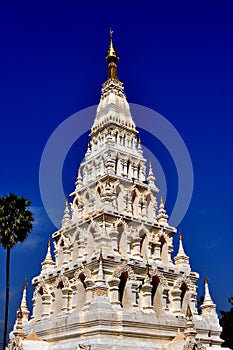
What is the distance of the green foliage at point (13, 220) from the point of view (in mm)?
39062

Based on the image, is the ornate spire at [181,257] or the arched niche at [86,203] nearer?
the ornate spire at [181,257]

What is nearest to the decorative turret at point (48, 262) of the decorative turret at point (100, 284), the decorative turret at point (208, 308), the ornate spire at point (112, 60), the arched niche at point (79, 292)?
the arched niche at point (79, 292)

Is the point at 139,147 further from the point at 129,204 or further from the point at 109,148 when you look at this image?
the point at 129,204

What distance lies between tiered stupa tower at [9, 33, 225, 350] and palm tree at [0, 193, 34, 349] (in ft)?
11.5

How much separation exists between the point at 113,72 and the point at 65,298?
2629 centimetres

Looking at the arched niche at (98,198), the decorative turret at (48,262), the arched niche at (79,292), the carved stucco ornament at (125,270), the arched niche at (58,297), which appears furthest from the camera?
the decorative turret at (48,262)

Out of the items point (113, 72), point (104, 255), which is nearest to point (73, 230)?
point (104, 255)

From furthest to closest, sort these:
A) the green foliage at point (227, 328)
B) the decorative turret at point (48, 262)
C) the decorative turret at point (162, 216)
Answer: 1. the green foliage at point (227, 328)
2. the decorative turret at point (48, 262)
3. the decorative turret at point (162, 216)

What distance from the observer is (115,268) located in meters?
34.0

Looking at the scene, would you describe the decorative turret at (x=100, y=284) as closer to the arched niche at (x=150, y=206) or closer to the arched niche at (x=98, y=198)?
the arched niche at (x=98, y=198)

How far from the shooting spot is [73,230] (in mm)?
40250

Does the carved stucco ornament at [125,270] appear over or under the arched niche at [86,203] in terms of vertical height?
under

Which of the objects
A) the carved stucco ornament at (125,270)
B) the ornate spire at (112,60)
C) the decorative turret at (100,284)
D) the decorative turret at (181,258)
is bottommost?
the decorative turret at (100,284)

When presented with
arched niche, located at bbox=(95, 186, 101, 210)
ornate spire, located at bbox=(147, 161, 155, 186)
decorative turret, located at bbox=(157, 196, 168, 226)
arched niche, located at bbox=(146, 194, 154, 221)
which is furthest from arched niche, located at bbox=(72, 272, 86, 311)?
ornate spire, located at bbox=(147, 161, 155, 186)
